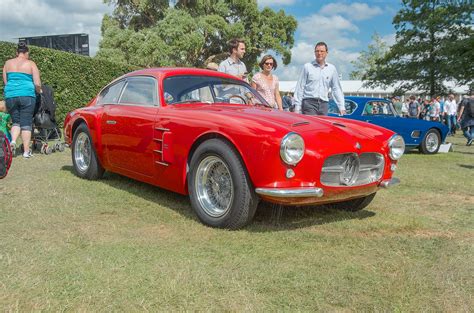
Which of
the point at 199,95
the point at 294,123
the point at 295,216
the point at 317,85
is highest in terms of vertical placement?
the point at 317,85

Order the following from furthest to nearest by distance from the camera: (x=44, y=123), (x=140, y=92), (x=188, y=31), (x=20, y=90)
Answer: (x=188, y=31) → (x=44, y=123) → (x=20, y=90) → (x=140, y=92)

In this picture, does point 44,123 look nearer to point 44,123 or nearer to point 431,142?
point 44,123

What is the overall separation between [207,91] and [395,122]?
7.11 meters

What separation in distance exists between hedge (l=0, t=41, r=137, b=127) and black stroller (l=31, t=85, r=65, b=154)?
3255 millimetres

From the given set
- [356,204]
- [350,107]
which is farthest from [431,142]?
[356,204]

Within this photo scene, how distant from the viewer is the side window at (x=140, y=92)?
4711 millimetres

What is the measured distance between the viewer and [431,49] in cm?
2914

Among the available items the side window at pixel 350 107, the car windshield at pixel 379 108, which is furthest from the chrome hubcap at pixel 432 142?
the side window at pixel 350 107

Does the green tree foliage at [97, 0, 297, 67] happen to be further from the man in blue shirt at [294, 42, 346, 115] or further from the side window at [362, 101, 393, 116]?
the man in blue shirt at [294, 42, 346, 115]

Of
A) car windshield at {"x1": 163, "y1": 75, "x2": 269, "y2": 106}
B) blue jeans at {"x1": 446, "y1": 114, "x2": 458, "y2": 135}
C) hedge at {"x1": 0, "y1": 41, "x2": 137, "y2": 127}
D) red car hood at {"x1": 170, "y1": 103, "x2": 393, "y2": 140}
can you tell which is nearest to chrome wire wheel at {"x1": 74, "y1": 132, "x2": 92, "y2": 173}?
car windshield at {"x1": 163, "y1": 75, "x2": 269, "y2": 106}

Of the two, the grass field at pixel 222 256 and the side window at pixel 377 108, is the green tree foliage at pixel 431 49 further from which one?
the grass field at pixel 222 256

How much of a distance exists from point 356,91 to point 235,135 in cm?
5596

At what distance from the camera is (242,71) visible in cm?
695

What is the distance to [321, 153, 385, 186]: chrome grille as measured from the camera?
3.66 m
